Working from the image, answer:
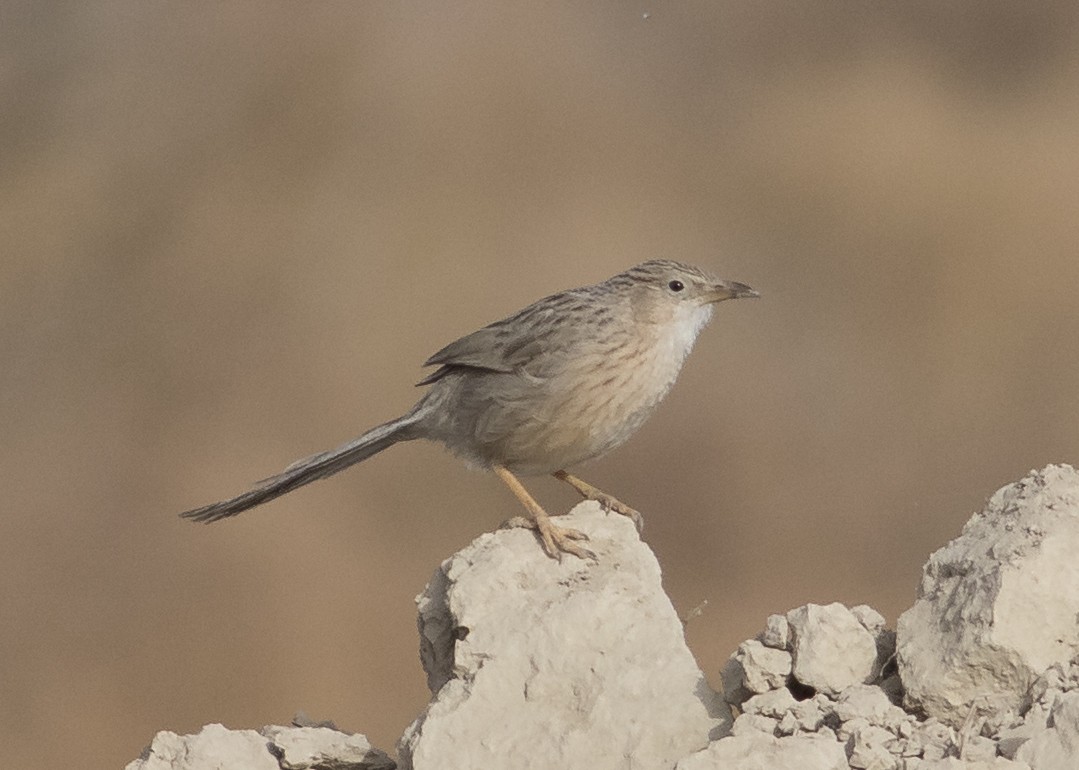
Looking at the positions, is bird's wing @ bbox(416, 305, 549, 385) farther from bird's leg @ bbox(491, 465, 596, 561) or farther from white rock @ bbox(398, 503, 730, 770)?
white rock @ bbox(398, 503, 730, 770)

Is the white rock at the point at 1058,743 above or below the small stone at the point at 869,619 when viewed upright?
below

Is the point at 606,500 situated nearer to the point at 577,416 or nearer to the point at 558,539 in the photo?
the point at 577,416

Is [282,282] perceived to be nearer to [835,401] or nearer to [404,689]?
[404,689]

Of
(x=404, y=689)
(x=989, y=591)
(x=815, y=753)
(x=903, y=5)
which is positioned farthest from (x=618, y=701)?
(x=903, y=5)

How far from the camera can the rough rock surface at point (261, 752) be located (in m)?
6.23

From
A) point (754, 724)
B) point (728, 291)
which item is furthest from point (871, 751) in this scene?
point (728, 291)

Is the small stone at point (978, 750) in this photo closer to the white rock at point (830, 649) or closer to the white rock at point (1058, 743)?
the white rock at point (1058, 743)

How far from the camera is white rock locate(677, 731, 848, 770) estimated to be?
5148 mm

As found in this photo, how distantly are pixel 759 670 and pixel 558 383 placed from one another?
2.59m

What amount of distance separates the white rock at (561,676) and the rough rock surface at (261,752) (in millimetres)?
554

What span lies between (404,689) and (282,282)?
3.90 m

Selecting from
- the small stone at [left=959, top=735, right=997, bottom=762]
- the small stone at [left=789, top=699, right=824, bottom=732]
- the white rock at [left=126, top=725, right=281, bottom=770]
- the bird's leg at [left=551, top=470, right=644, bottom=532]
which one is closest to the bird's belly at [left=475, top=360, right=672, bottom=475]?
the bird's leg at [left=551, top=470, right=644, bottom=532]

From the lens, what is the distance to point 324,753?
6426mm

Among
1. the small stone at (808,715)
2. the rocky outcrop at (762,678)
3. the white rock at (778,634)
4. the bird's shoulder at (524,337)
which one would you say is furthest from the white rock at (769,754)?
the bird's shoulder at (524,337)
